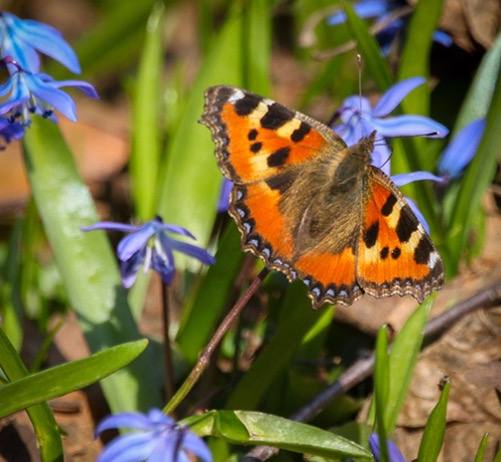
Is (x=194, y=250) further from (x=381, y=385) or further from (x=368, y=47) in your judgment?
(x=368, y=47)

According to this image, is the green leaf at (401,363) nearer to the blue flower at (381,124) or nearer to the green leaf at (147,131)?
the blue flower at (381,124)

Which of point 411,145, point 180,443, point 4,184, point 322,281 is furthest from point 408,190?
point 4,184

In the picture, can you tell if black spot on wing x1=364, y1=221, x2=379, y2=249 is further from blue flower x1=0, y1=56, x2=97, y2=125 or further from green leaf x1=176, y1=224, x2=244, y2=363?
blue flower x1=0, y1=56, x2=97, y2=125

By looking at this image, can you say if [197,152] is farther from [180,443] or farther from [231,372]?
[180,443]

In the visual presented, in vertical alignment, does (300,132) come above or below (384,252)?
above

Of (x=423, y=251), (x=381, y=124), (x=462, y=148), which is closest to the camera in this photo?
(x=423, y=251)

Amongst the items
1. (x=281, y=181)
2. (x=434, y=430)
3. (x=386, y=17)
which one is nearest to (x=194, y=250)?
(x=281, y=181)
